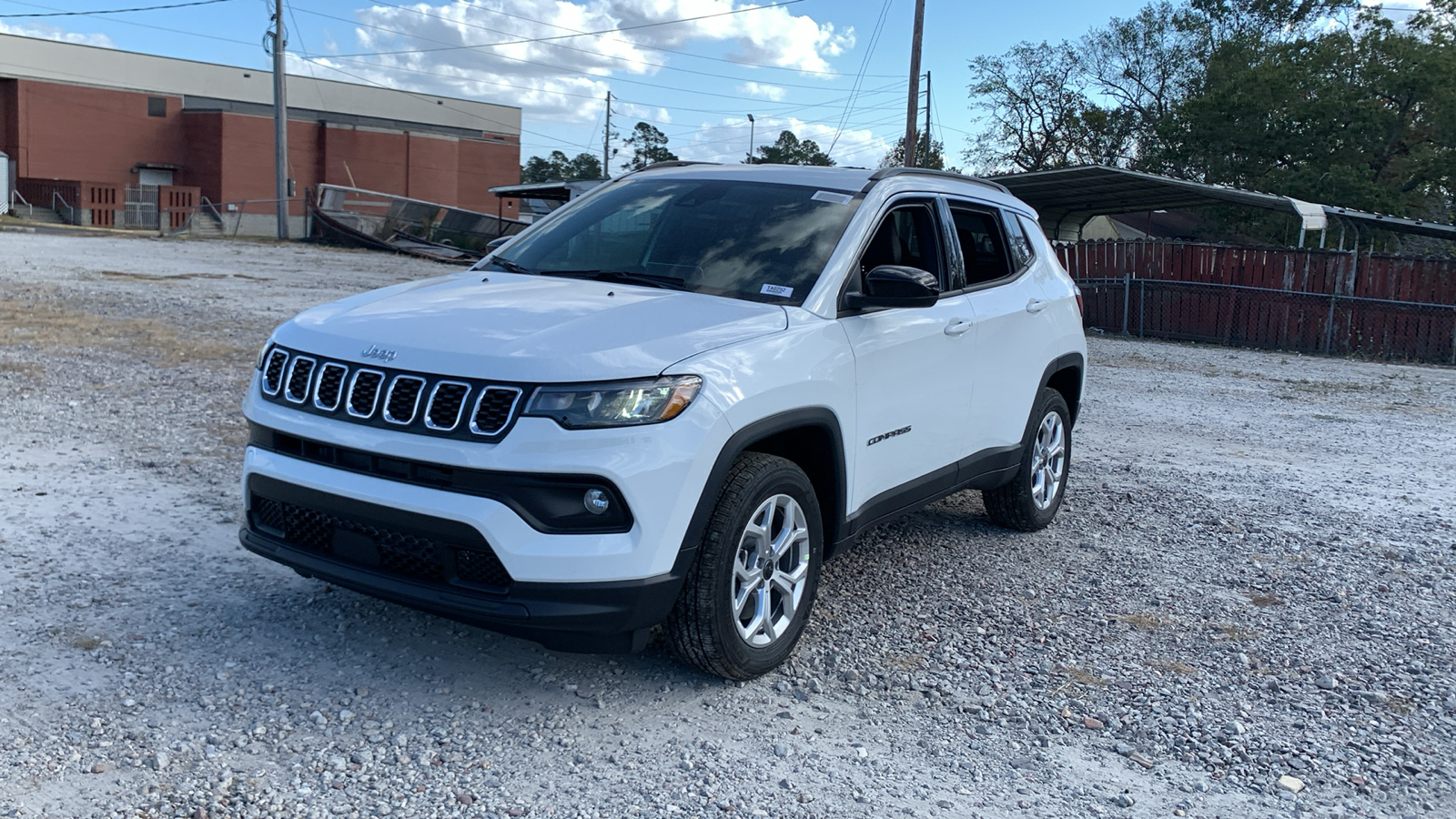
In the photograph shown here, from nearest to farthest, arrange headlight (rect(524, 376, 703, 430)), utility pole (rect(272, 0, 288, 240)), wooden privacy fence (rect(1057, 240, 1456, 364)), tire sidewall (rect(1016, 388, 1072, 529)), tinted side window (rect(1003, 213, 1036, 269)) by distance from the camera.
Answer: headlight (rect(524, 376, 703, 430)), tire sidewall (rect(1016, 388, 1072, 529)), tinted side window (rect(1003, 213, 1036, 269)), wooden privacy fence (rect(1057, 240, 1456, 364)), utility pole (rect(272, 0, 288, 240))

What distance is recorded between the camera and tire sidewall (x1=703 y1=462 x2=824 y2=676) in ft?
12.6

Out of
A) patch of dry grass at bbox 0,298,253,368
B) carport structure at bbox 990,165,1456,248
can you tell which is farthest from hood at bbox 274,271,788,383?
carport structure at bbox 990,165,1456,248

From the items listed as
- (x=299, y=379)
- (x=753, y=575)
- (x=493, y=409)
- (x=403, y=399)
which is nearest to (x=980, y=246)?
(x=753, y=575)

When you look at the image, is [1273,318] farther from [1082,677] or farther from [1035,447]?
[1082,677]

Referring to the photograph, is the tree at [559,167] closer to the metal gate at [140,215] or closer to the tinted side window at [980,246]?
the metal gate at [140,215]

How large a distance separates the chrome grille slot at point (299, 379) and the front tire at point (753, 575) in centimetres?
142

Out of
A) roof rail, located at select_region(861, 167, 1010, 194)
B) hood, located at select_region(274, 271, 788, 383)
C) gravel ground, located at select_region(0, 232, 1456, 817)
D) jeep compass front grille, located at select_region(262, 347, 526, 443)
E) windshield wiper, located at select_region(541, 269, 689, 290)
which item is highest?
roof rail, located at select_region(861, 167, 1010, 194)

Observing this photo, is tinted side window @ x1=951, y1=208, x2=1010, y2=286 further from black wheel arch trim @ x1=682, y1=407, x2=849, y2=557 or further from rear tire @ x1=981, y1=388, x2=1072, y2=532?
black wheel arch trim @ x1=682, y1=407, x2=849, y2=557

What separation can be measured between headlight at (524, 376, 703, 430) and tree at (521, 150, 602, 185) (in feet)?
305

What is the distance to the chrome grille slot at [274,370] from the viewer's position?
4.08 meters

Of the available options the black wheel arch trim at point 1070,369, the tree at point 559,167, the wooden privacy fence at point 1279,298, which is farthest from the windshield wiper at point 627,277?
the tree at point 559,167

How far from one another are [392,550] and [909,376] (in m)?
2.22

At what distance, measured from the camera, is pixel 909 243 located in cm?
539

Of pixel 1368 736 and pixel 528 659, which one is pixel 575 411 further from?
pixel 1368 736
